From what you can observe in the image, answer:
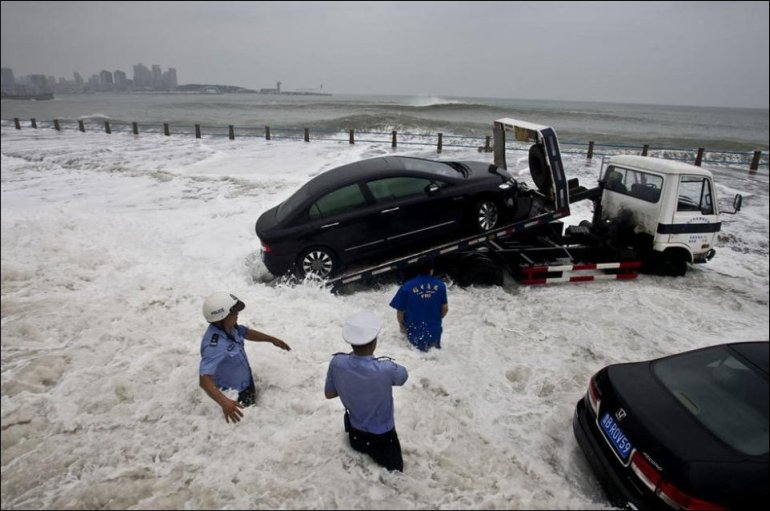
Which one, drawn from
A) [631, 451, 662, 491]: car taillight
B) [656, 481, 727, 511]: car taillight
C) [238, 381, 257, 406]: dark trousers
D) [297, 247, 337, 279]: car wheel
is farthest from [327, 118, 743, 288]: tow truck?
[656, 481, 727, 511]: car taillight

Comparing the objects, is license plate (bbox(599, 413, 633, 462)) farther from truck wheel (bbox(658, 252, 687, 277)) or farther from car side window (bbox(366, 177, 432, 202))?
truck wheel (bbox(658, 252, 687, 277))

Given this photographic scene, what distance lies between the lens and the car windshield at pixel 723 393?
2.42 m

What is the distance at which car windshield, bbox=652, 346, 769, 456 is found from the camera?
7.94 feet

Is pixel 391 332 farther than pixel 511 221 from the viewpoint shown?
No

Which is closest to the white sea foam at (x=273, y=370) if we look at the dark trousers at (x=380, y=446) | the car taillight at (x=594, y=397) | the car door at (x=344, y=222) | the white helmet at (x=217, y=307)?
the dark trousers at (x=380, y=446)

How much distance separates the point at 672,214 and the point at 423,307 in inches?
176

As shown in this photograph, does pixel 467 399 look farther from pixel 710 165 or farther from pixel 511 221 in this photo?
pixel 710 165

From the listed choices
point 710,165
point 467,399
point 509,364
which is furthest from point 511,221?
point 710,165

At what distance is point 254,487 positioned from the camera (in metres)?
2.68

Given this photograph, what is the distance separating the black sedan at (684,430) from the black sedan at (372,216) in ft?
11.4

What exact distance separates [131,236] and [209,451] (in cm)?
502

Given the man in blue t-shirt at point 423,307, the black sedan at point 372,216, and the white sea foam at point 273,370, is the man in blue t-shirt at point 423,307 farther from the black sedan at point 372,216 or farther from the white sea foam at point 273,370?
the black sedan at point 372,216

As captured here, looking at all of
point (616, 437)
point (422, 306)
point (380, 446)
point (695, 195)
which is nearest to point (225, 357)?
point (380, 446)

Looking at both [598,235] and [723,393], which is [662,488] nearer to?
[723,393]
